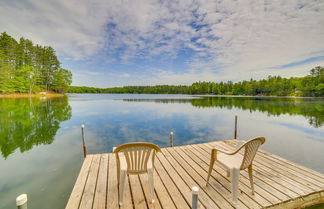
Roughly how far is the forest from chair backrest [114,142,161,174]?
3882 centimetres

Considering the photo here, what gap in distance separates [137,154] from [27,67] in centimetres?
4481

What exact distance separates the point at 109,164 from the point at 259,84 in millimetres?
83618

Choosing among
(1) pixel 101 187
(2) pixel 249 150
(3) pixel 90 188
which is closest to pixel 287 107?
(2) pixel 249 150

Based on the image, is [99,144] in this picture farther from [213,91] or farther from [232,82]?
[232,82]

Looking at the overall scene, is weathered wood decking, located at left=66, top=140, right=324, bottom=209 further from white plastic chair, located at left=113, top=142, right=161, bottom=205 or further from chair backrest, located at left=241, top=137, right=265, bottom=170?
chair backrest, located at left=241, top=137, right=265, bottom=170

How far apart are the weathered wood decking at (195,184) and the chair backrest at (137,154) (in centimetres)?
54

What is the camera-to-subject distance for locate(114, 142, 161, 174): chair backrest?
1738 millimetres

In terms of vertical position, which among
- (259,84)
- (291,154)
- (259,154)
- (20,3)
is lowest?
(291,154)

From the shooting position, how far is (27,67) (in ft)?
99.7

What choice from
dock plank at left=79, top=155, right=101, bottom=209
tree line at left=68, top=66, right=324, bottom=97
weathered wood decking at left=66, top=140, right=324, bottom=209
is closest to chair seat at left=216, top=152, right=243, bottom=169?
weathered wood decking at left=66, top=140, right=324, bottom=209

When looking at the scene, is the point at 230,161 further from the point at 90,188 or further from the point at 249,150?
the point at 90,188

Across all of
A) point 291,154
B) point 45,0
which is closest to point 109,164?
point 291,154

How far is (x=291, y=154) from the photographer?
227 inches

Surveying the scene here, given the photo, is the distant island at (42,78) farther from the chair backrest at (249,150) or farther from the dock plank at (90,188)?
the chair backrest at (249,150)
